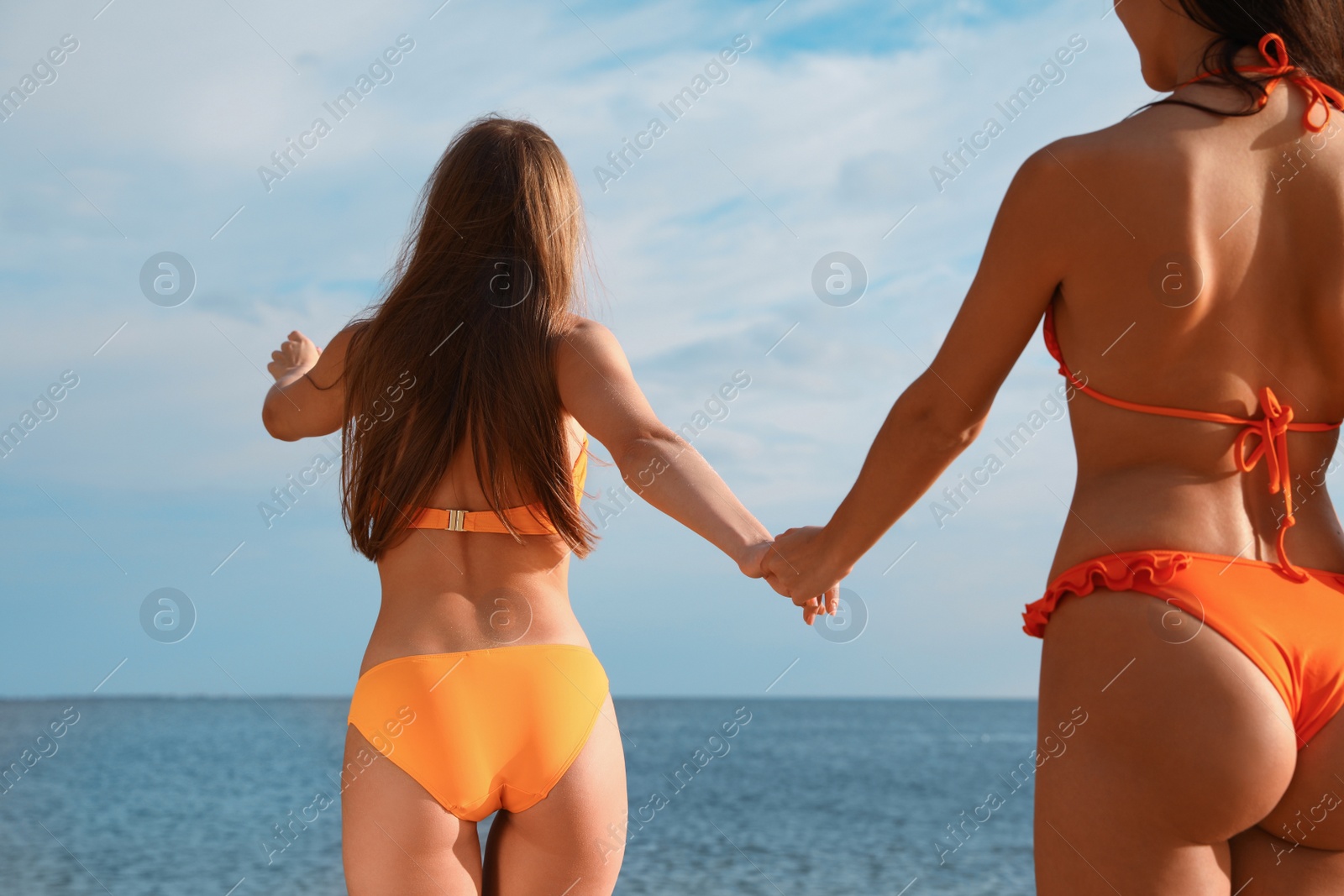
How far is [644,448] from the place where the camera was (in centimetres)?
255

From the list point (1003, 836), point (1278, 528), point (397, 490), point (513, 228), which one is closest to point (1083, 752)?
point (1278, 528)

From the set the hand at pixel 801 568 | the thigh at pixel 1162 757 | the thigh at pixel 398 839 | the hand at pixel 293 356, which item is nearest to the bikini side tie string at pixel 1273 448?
the thigh at pixel 1162 757

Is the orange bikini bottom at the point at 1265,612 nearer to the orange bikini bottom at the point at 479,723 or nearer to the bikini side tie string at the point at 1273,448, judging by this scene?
the bikini side tie string at the point at 1273,448

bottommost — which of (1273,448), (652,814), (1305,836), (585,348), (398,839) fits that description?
(652,814)

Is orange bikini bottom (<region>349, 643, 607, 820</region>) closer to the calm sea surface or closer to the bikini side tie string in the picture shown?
the bikini side tie string

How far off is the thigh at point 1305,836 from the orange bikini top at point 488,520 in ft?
4.62

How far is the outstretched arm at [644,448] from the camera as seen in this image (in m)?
2.46

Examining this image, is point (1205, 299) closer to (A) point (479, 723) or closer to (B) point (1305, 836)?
(B) point (1305, 836)

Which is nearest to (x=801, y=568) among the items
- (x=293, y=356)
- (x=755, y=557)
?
(x=755, y=557)

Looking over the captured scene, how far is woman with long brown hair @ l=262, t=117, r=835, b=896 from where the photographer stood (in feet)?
7.20

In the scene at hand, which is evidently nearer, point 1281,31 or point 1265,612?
point 1265,612

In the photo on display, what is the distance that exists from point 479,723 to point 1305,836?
1430mm

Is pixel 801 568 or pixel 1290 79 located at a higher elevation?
pixel 1290 79

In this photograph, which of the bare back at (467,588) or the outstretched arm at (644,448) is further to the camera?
the outstretched arm at (644,448)
